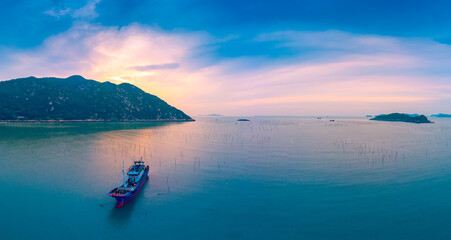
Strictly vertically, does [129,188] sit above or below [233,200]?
above

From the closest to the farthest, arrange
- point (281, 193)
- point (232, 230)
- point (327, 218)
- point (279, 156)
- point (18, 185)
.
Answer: point (232, 230) < point (327, 218) < point (281, 193) < point (18, 185) < point (279, 156)

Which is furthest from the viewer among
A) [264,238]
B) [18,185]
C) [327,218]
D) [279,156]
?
[279,156]

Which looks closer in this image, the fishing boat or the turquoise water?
the turquoise water

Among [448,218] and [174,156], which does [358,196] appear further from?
[174,156]

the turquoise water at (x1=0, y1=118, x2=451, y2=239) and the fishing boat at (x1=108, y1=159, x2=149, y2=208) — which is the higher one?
the fishing boat at (x1=108, y1=159, x2=149, y2=208)

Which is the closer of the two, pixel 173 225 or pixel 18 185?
pixel 173 225

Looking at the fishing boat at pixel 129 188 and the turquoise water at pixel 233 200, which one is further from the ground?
the fishing boat at pixel 129 188

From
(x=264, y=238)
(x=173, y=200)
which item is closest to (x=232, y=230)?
(x=264, y=238)

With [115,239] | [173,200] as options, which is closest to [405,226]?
[173,200]

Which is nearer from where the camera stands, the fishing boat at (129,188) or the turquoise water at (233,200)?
the turquoise water at (233,200)
